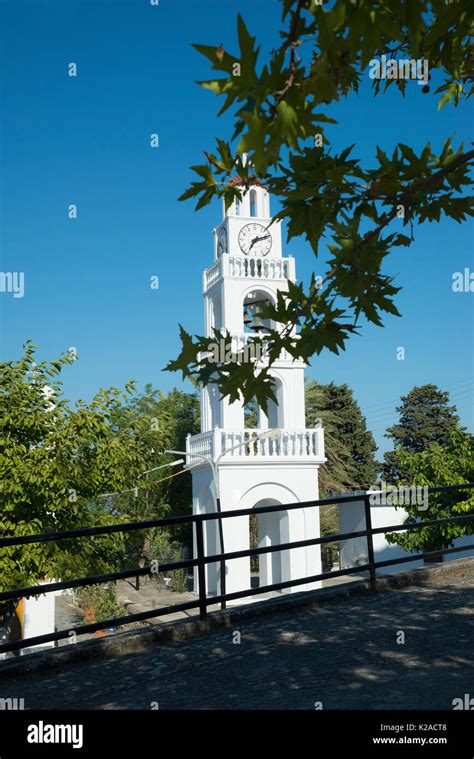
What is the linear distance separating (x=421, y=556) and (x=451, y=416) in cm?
5301

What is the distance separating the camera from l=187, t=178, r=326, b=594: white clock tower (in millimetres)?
27875

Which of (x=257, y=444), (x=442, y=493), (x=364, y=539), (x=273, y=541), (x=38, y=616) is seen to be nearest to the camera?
(x=38, y=616)

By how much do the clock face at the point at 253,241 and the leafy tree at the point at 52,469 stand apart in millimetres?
14826

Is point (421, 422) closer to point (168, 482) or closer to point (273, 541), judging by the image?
point (168, 482)

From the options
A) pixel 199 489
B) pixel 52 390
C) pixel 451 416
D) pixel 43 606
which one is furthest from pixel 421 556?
pixel 451 416

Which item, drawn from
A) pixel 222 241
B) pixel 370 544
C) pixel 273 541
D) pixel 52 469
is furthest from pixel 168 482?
pixel 370 544

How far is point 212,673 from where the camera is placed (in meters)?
5.05

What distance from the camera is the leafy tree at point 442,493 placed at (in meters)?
20.8

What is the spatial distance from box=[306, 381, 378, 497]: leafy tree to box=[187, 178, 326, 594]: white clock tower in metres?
21.7

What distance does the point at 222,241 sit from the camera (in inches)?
1188

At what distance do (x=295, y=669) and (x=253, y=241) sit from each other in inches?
996

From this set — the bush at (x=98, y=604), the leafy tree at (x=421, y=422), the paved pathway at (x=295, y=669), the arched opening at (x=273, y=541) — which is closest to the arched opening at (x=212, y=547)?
the arched opening at (x=273, y=541)

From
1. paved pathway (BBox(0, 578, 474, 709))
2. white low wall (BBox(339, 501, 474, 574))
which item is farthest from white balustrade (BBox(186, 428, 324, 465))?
paved pathway (BBox(0, 578, 474, 709))
